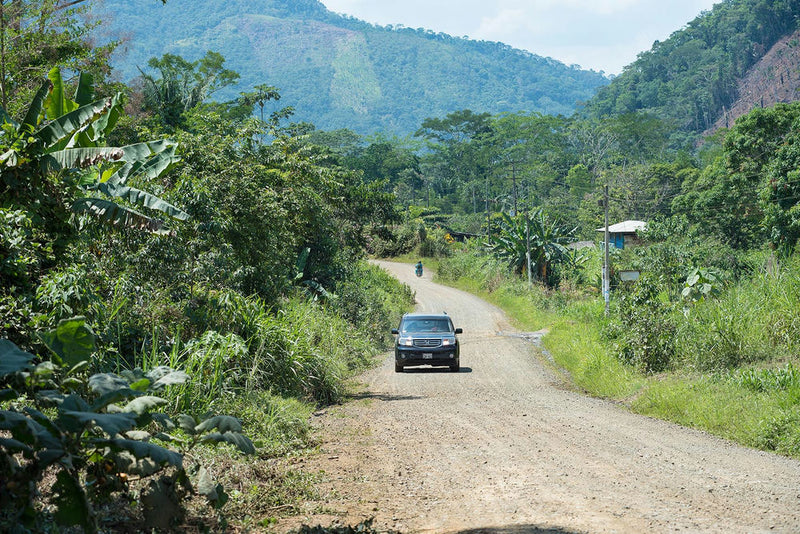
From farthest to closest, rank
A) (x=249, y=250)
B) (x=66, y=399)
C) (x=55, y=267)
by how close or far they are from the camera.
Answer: (x=249, y=250) < (x=55, y=267) < (x=66, y=399)

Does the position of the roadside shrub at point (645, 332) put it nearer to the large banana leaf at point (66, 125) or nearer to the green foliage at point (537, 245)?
the large banana leaf at point (66, 125)

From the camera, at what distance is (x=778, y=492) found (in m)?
7.38

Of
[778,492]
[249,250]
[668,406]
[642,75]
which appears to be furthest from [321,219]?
[642,75]

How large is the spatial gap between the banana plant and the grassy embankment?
29.0 feet

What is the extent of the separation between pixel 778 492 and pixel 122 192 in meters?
9.21

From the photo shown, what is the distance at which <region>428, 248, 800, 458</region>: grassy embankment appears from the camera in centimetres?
1138

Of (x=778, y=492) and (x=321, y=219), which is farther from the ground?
(x=321, y=219)

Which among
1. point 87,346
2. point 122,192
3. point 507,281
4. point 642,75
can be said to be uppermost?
point 642,75

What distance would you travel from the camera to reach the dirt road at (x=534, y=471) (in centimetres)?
650

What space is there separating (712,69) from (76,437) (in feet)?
473

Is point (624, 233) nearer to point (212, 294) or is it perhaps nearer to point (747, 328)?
point (747, 328)

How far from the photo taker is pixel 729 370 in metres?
14.9

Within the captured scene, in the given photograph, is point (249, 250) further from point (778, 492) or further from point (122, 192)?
point (778, 492)

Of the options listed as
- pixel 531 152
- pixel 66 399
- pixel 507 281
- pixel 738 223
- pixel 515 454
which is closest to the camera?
pixel 66 399
